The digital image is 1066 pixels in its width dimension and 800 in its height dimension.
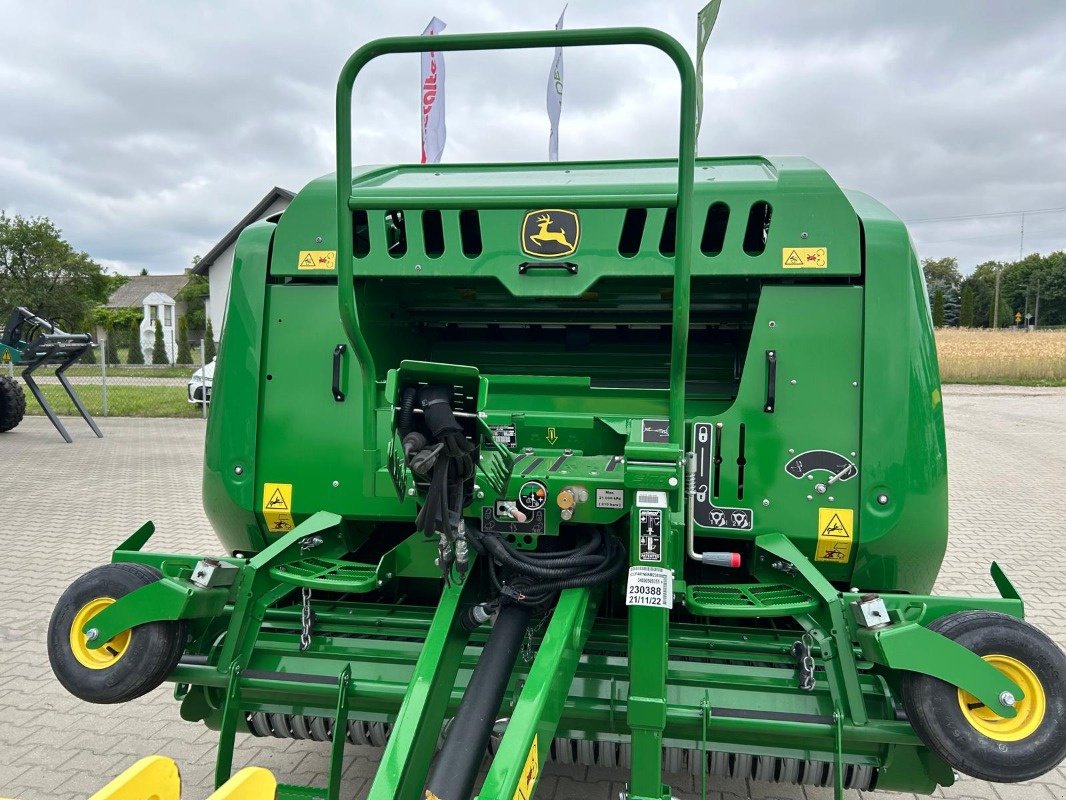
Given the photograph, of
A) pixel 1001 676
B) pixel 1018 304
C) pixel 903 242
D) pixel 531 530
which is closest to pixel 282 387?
pixel 531 530

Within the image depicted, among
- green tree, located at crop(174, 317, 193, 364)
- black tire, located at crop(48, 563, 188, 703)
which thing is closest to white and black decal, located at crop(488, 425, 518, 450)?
black tire, located at crop(48, 563, 188, 703)

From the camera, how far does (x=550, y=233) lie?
9.45 feet

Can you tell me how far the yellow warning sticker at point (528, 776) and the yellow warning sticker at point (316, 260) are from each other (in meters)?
1.87

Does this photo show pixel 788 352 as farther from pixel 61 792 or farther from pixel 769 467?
pixel 61 792

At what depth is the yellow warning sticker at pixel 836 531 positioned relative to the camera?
2.69 m

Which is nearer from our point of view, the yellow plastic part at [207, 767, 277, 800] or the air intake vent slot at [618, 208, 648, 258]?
the yellow plastic part at [207, 767, 277, 800]

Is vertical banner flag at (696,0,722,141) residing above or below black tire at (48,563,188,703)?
above

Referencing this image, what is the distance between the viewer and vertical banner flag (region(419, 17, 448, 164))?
575 inches

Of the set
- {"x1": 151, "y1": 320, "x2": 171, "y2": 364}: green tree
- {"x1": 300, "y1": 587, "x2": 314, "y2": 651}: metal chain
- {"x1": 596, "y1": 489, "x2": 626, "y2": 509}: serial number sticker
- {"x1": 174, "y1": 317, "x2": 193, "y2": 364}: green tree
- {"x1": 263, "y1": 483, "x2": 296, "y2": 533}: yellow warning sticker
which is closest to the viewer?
{"x1": 596, "y1": 489, "x2": 626, "y2": 509}: serial number sticker

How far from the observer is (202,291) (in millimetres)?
55688

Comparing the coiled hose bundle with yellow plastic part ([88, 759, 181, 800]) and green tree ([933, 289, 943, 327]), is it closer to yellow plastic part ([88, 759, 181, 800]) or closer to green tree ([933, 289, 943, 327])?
yellow plastic part ([88, 759, 181, 800])

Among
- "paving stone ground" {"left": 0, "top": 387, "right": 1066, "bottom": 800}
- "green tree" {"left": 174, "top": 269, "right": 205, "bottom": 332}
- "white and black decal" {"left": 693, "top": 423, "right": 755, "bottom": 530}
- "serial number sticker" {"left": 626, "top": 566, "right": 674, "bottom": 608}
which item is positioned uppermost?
"green tree" {"left": 174, "top": 269, "right": 205, "bottom": 332}

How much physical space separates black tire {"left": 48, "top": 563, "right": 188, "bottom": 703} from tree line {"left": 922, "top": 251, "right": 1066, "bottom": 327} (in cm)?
7174

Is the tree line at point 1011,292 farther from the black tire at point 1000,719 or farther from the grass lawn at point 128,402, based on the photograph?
the black tire at point 1000,719
